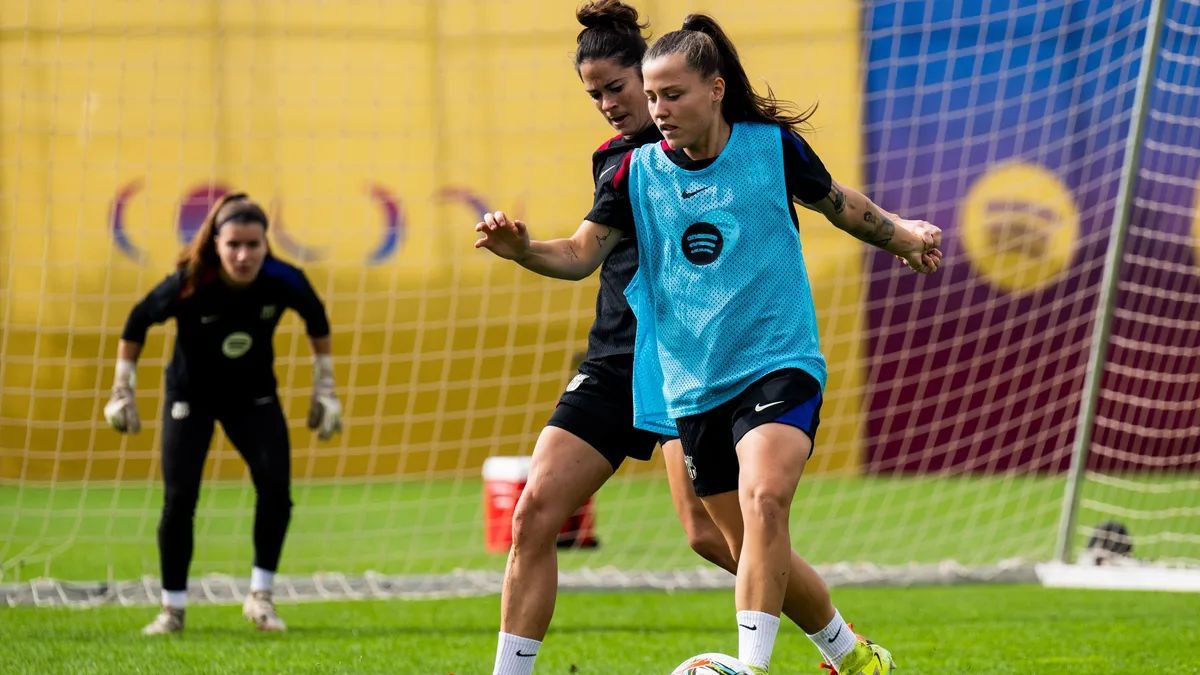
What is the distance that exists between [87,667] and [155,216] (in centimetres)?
879

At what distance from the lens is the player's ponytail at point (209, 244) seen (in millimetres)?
6133

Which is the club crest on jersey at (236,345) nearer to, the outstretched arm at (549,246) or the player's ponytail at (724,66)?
the outstretched arm at (549,246)

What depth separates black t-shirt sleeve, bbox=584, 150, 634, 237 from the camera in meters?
4.03

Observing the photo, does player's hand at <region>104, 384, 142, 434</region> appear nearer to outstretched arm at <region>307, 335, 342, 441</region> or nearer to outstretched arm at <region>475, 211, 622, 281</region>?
outstretched arm at <region>307, 335, 342, 441</region>

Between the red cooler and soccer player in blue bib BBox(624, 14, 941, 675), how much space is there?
5181mm

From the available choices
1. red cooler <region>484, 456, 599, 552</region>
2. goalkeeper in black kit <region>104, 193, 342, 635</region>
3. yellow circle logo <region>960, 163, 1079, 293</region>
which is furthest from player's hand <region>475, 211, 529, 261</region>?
yellow circle logo <region>960, 163, 1079, 293</region>

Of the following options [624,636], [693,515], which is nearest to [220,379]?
[624,636]

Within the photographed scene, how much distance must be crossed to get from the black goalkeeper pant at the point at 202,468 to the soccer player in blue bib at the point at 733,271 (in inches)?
107

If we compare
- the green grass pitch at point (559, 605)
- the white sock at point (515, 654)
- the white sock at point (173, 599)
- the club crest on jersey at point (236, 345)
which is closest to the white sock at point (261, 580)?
the green grass pitch at point (559, 605)

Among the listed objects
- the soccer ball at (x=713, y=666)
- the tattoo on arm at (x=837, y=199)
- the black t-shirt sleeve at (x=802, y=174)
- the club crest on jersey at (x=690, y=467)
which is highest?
the black t-shirt sleeve at (x=802, y=174)

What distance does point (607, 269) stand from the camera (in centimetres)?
443

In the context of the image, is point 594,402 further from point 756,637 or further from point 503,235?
point 756,637

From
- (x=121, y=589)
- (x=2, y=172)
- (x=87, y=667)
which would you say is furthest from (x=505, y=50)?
(x=87, y=667)

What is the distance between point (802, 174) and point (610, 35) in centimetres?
78
